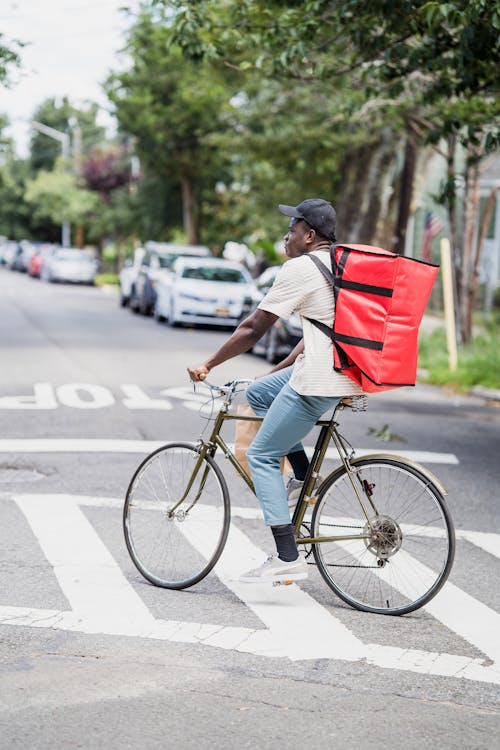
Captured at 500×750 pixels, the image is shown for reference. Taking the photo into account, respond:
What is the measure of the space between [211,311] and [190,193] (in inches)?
807

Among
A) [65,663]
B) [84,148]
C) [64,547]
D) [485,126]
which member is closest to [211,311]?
[485,126]

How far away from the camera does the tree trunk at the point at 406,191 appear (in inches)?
837

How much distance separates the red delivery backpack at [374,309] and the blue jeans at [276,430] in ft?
0.91

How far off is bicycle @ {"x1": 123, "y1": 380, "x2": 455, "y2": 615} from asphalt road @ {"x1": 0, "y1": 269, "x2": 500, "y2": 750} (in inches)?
5.0

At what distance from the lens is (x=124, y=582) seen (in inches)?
234

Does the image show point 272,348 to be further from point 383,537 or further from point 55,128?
point 55,128

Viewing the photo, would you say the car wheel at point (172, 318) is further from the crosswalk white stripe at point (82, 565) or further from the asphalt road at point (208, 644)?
the crosswalk white stripe at point (82, 565)

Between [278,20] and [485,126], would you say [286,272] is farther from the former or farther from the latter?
[485,126]

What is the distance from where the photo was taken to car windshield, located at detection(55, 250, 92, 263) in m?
48.7

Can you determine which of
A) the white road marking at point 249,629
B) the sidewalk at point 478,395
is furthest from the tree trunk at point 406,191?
the white road marking at point 249,629

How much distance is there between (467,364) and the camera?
16.9 metres

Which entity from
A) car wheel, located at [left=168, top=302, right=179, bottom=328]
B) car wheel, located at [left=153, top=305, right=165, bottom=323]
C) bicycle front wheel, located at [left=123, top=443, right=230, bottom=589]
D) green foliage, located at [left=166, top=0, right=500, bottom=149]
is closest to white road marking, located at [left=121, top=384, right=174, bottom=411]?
green foliage, located at [left=166, top=0, right=500, bottom=149]

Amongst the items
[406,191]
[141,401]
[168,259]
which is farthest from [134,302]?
[141,401]

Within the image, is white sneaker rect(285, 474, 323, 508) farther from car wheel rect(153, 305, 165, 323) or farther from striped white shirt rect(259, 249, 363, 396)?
car wheel rect(153, 305, 165, 323)
